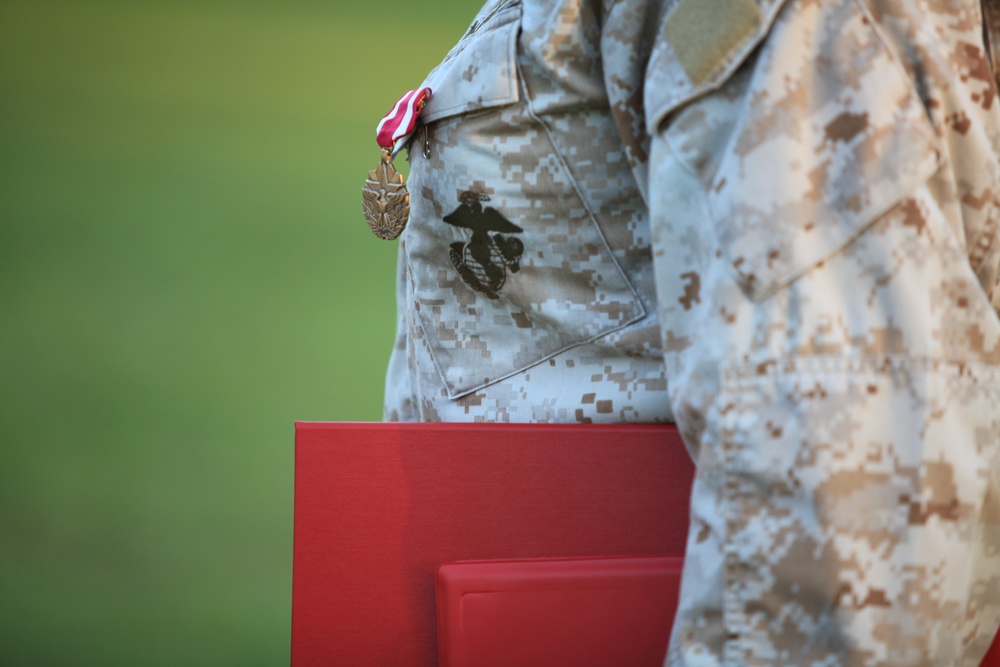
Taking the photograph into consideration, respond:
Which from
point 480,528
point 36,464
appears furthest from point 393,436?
point 36,464

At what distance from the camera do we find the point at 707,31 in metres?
0.40

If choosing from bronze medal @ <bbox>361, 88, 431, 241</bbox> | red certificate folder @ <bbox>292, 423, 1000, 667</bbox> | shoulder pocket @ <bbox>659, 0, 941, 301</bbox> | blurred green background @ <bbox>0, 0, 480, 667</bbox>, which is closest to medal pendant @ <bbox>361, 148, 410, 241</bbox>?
bronze medal @ <bbox>361, 88, 431, 241</bbox>

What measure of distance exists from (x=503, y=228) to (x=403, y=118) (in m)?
0.10

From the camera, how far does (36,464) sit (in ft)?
7.75

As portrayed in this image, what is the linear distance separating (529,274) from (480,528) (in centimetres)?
16

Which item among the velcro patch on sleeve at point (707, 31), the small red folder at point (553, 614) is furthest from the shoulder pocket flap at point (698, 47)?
the small red folder at point (553, 614)

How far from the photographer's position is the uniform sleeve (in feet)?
1.14

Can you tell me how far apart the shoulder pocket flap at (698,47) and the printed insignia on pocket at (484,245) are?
16cm

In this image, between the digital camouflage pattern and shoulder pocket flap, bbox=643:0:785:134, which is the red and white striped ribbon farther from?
shoulder pocket flap, bbox=643:0:785:134

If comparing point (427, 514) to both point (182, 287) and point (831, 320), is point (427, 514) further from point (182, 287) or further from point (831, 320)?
point (182, 287)

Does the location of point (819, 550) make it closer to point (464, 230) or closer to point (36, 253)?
point (464, 230)

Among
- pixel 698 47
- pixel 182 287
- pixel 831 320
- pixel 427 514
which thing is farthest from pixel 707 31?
pixel 182 287

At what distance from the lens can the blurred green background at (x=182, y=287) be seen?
2.28m

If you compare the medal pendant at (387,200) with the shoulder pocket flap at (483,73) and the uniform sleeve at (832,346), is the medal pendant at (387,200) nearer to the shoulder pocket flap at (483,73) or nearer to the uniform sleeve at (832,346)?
the shoulder pocket flap at (483,73)
